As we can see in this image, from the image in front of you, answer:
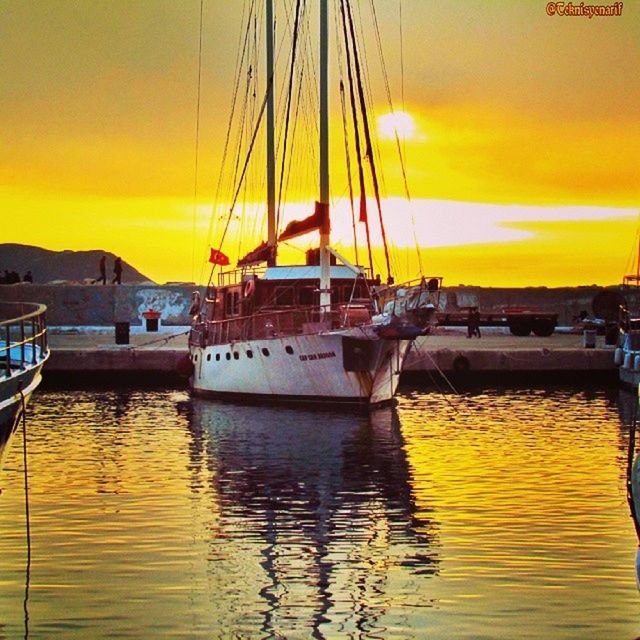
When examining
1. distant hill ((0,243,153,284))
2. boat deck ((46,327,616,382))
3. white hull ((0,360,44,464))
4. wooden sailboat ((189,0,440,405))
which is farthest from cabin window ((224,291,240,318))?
distant hill ((0,243,153,284))

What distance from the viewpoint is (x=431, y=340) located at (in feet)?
176

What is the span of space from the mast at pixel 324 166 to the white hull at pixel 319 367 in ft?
3.37

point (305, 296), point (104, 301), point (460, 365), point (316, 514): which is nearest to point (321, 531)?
point (316, 514)

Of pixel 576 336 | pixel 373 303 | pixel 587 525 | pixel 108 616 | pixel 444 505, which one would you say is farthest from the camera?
pixel 576 336

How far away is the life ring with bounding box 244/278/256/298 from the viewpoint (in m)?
37.1

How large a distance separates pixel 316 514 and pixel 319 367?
15536 millimetres

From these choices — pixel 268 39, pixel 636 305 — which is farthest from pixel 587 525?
pixel 636 305

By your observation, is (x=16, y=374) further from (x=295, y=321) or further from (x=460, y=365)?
(x=460, y=365)

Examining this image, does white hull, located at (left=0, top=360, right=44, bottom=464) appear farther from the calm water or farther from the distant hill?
the distant hill

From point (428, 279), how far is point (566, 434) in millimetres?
4815

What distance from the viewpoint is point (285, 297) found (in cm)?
3725

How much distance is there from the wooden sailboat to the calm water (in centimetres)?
233

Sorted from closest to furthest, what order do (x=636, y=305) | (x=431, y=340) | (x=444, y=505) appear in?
(x=444, y=505) < (x=431, y=340) < (x=636, y=305)

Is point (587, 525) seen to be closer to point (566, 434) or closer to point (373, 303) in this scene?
point (566, 434)
